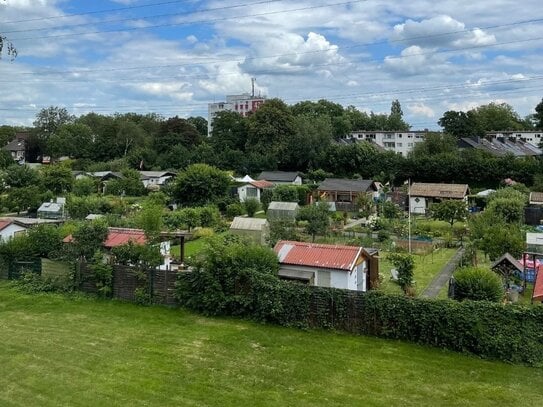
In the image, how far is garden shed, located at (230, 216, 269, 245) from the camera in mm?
30781

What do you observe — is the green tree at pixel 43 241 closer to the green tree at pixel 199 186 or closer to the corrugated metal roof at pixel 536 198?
the green tree at pixel 199 186

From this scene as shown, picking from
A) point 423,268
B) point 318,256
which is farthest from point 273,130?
point 318,256

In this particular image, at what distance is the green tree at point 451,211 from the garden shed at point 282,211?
10379 mm

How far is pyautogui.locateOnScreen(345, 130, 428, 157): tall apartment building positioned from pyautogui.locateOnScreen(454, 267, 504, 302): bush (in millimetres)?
69031

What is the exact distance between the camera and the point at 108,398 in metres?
10.9

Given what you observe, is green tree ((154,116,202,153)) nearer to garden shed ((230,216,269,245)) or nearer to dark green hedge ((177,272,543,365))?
garden shed ((230,216,269,245))

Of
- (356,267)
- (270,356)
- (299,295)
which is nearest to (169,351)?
(270,356)

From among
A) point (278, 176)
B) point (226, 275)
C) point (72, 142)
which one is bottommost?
point (226, 275)

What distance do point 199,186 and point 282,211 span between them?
877cm

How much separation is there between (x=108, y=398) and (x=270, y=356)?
4.42m

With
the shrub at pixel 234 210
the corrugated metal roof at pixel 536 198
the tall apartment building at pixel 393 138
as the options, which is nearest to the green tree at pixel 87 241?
the shrub at pixel 234 210

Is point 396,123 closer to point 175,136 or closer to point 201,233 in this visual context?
point 175,136

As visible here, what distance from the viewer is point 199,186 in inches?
1726

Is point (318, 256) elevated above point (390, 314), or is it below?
above
